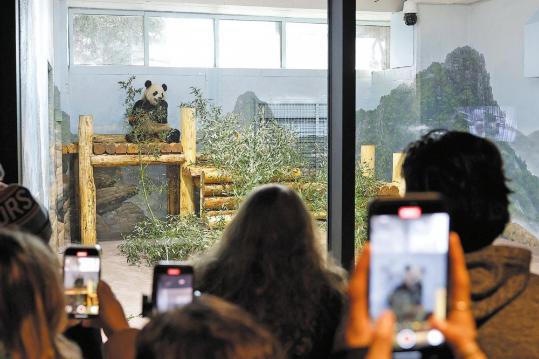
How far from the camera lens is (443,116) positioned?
3531 mm

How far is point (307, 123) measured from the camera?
11.0 feet

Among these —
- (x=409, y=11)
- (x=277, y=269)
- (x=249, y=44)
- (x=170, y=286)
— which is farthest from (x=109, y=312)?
(x=409, y=11)

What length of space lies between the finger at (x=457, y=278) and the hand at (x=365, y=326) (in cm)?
11

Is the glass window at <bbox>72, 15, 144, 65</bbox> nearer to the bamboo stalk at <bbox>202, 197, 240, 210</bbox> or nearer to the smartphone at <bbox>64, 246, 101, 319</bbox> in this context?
the bamboo stalk at <bbox>202, 197, 240, 210</bbox>

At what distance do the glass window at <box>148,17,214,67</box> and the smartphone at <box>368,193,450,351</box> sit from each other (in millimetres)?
2232

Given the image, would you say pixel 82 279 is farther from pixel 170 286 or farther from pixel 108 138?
pixel 108 138

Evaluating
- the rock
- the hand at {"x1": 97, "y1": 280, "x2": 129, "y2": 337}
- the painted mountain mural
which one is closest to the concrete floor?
the rock

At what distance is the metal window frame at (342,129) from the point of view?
3131 mm

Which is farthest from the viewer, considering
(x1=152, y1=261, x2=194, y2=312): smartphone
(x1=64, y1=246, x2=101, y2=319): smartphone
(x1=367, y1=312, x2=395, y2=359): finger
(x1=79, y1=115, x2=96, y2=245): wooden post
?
(x1=79, y1=115, x2=96, y2=245): wooden post

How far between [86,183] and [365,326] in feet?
7.85

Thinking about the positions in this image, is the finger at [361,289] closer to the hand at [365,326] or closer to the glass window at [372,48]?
the hand at [365,326]

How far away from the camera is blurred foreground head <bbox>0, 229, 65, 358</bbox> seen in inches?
50.8

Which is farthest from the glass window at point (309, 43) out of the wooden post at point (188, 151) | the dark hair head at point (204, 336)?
the dark hair head at point (204, 336)

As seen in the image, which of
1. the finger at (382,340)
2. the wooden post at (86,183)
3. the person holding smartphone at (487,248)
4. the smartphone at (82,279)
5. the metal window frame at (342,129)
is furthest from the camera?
the wooden post at (86,183)
